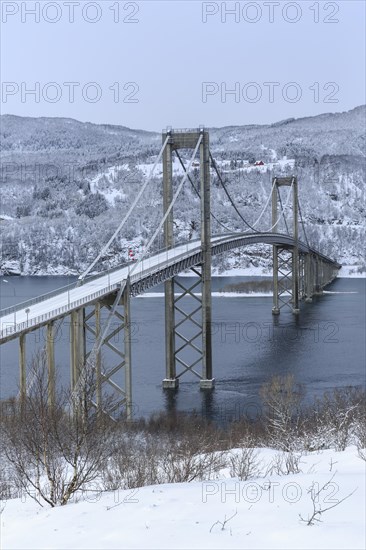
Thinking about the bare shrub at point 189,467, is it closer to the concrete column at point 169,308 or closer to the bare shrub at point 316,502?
the bare shrub at point 316,502

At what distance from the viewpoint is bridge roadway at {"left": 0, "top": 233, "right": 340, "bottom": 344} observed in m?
19.6

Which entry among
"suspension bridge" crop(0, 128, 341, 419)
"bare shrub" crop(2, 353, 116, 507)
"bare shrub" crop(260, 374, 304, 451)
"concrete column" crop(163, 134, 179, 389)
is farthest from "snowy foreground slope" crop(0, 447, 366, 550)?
"concrete column" crop(163, 134, 179, 389)

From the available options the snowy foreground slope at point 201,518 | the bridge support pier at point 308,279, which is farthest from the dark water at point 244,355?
the bridge support pier at point 308,279

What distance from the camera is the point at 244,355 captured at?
37.7 m

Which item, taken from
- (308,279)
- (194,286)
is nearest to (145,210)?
(308,279)

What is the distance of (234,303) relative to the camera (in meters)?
65.3

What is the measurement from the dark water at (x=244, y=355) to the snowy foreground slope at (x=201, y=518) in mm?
9301

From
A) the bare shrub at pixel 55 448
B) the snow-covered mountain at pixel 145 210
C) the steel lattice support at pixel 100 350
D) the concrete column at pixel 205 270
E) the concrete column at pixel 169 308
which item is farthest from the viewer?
the snow-covered mountain at pixel 145 210

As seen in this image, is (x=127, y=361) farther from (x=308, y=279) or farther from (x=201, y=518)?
(x=308, y=279)

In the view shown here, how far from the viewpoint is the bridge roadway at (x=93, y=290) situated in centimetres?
1961

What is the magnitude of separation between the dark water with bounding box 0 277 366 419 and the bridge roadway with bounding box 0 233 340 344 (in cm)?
79

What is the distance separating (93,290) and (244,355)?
14.4 metres

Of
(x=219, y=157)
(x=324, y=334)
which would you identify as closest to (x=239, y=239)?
(x=324, y=334)

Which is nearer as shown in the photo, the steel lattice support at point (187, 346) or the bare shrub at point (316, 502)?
the bare shrub at point (316, 502)
